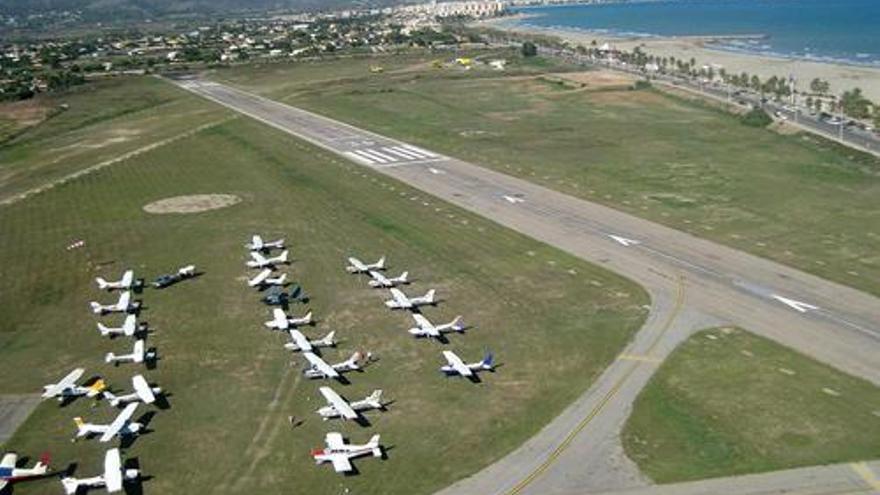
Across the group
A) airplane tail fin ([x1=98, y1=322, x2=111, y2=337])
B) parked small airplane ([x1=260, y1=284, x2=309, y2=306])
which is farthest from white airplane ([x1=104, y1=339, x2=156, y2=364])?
parked small airplane ([x1=260, y1=284, x2=309, y2=306])

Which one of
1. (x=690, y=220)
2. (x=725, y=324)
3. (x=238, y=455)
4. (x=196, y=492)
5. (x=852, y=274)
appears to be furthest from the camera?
(x=690, y=220)

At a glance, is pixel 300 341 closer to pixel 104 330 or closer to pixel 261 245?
pixel 104 330

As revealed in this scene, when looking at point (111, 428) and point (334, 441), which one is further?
point (111, 428)

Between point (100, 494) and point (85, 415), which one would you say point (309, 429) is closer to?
point (100, 494)

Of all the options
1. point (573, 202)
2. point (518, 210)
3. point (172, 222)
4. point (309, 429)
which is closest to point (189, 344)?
point (309, 429)

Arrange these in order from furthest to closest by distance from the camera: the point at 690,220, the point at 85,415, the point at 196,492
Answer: the point at 690,220 → the point at 85,415 → the point at 196,492

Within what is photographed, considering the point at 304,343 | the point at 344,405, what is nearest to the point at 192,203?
the point at 304,343

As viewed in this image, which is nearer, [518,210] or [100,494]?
[100,494]

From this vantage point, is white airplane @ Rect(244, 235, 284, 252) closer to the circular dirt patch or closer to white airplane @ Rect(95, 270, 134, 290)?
white airplane @ Rect(95, 270, 134, 290)
